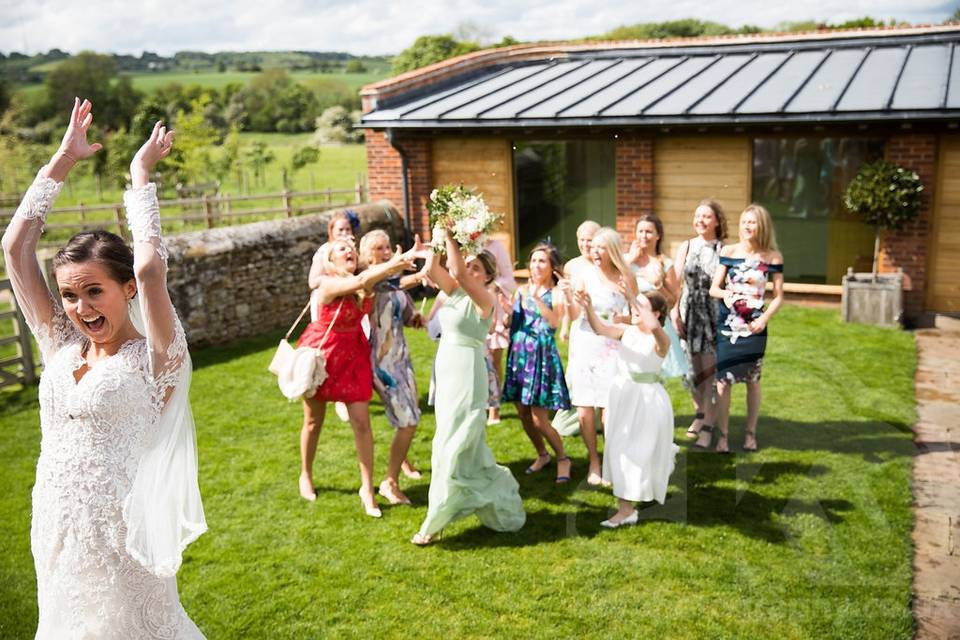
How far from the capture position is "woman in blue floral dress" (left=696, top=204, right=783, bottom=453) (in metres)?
6.66

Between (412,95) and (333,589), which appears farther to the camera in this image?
(412,95)

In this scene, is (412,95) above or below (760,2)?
below

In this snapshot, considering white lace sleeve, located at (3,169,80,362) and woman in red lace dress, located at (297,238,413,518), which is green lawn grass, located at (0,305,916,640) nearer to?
woman in red lace dress, located at (297,238,413,518)

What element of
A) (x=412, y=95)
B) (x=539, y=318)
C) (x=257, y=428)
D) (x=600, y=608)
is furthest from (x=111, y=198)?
(x=600, y=608)

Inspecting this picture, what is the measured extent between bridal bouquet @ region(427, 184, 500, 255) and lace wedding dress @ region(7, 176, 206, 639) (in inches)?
94.5

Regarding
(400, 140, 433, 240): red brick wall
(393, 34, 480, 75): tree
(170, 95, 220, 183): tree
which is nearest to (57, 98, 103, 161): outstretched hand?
(400, 140, 433, 240): red brick wall

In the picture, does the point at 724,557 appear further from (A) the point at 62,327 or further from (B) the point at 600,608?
(A) the point at 62,327

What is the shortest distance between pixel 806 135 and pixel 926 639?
342 inches

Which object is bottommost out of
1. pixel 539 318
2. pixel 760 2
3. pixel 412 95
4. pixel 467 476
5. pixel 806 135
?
pixel 467 476

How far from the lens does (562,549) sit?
5.36 meters

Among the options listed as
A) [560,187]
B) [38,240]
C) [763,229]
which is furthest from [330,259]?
[560,187]

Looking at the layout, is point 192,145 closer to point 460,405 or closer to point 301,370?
point 301,370

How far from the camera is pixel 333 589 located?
4973 mm

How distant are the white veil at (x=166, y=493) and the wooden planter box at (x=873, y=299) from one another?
10.1 meters
